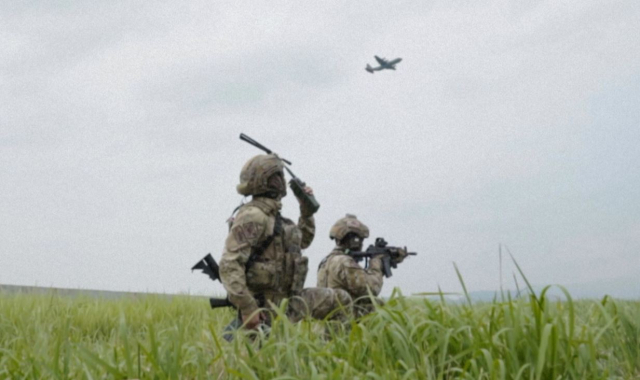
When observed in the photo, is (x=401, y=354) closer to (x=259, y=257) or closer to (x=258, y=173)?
(x=259, y=257)

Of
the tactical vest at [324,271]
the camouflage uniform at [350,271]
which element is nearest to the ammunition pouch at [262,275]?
the camouflage uniform at [350,271]

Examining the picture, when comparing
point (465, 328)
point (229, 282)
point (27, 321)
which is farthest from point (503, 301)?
point (27, 321)

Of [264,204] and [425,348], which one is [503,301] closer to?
[425,348]

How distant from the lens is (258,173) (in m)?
6.17

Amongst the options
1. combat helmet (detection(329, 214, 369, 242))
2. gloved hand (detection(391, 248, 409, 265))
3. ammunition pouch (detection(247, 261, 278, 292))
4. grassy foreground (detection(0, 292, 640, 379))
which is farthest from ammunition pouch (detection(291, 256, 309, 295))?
gloved hand (detection(391, 248, 409, 265))

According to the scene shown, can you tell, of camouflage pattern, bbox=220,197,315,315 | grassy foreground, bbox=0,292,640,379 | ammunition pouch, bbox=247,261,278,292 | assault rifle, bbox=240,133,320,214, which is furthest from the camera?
assault rifle, bbox=240,133,320,214

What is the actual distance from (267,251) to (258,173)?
0.70m

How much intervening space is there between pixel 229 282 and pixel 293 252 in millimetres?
698

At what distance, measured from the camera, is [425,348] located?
306 cm

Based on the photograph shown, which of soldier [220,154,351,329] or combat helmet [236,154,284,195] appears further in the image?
combat helmet [236,154,284,195]

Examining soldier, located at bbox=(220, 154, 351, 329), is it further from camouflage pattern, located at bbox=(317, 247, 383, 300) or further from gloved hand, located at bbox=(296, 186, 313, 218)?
camouflage pattern, located at bbox=(317, 247, 383, 300)

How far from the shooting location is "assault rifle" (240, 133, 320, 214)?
6.51 m

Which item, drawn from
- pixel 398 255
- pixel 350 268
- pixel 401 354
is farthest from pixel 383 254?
pixel 401 354

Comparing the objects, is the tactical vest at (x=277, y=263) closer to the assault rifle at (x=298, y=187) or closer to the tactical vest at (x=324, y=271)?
the assault rifle at (x=298, y=187)
